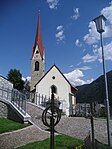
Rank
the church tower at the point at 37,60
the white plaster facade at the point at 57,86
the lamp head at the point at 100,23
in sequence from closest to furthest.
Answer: the lamp head at the point at 100,23 < the white plaster facade at the point at 57,86 < the church tower at the point at 37,60

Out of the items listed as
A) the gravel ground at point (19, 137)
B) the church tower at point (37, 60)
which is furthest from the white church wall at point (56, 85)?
the gravel ground at point (19, 137)

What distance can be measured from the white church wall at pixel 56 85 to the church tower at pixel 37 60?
8.94 metres

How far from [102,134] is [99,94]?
29399 mm

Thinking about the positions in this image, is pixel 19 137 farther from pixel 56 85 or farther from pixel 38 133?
pixel 56 85

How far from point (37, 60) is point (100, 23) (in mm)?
39204

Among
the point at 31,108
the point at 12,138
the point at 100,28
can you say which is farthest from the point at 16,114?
the point at 100,28

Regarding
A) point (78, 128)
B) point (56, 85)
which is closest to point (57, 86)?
point (56, 85)

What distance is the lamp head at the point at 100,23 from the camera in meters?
9.65

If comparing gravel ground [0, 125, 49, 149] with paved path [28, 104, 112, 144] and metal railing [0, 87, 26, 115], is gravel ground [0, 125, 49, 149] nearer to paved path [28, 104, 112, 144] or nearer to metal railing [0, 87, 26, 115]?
paved path [28, 104, 112, 144]

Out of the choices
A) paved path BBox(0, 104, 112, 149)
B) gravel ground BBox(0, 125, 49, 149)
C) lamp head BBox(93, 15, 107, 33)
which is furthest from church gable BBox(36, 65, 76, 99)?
lamp head BBox(93, 15, 107, 33)

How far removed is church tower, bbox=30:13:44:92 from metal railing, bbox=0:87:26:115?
87.9 feet

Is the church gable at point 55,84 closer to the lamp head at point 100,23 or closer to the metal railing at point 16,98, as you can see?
the metal railing at point 16,98

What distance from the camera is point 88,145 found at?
6461 millimetres

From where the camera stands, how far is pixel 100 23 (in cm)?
973
